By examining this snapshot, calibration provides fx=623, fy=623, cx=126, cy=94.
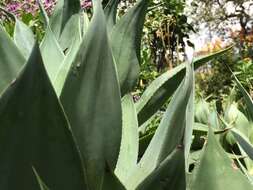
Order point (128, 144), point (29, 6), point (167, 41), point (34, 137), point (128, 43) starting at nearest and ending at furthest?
point (34, 137), point (128, 144), point (128, 43), point (29, 6), point (167, 41)

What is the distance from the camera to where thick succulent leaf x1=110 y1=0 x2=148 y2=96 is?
1146 millimetres

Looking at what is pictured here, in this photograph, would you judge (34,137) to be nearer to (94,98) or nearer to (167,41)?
(94,98)

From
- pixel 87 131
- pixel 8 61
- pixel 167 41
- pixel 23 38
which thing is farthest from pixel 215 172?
pixel 167 41

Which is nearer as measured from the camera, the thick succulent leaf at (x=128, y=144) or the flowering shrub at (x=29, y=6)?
the thick succulent leaf at (x=128, y=144)

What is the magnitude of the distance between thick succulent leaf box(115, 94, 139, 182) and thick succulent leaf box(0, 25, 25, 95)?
198 mm

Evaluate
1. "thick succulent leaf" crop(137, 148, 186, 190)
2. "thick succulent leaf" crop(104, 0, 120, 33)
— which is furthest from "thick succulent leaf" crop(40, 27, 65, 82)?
"thick succulent leaf" crop(137, 148, 186, 190)

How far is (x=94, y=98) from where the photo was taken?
31.9 inches

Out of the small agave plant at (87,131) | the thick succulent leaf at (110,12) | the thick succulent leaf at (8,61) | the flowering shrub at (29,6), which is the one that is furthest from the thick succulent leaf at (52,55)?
the flowering shrub at (29,6)

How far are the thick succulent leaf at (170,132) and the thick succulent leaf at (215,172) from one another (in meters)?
0.09

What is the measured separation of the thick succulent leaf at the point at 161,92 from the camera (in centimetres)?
123

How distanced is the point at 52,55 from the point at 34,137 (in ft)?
1.19

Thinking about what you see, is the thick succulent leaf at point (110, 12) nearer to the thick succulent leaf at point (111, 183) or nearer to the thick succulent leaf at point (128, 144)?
the thick succulent leaf at point (128, 144)

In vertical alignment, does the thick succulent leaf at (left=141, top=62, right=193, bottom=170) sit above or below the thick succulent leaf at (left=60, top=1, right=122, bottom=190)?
below

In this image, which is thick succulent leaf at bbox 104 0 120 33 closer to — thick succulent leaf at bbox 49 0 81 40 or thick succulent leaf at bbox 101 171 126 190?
thick succulent leaf at bbox 49 0 81 40
